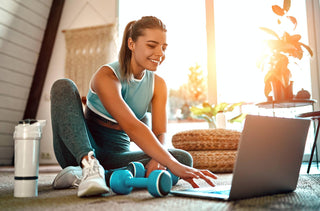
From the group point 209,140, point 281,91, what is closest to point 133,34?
point 209,140

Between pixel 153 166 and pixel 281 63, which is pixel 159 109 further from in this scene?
pixel 281 63

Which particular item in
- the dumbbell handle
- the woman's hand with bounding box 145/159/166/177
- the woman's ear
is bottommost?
the dumbbell handle

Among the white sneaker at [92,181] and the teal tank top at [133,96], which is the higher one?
the teal tank top at [133,96]

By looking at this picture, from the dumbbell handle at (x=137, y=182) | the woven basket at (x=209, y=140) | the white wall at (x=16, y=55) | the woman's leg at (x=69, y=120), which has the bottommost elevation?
the dumbbell handle at (x=137, y=182)

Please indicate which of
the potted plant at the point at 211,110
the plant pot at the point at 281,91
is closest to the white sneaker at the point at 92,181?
the plant pot at the point at 281,91

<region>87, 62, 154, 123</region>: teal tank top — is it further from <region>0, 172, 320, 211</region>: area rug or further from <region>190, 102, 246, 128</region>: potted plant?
<region>190, 102, 246, 128</region>: potted plant

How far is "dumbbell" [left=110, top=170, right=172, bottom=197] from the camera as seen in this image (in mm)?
959

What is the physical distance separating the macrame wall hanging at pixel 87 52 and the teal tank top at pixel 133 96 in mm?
3076

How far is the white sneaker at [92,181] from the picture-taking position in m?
0.99

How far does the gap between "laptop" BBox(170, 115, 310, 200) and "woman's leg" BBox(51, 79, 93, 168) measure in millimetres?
402

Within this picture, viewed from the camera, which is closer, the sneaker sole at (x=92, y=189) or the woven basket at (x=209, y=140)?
the sneaker sole at (x=92, y=189)

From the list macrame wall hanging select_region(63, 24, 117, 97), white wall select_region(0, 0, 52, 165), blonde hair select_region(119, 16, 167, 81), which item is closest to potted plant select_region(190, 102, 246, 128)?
macrame wall hanging select_region(63, 24, 117, 97)

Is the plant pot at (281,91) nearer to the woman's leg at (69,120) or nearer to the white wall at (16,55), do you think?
the woman's leg at (69,120)

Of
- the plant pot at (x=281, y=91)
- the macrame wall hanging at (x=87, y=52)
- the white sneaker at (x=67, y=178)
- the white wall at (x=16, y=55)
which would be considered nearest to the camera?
the white sneaker at (x=67, y=178)
